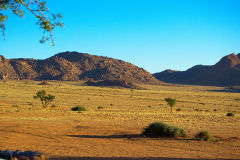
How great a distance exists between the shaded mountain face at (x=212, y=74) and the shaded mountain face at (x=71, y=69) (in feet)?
84.1

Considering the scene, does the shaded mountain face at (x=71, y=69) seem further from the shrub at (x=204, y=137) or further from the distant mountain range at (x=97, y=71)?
the shrub at (x=204, y=137)

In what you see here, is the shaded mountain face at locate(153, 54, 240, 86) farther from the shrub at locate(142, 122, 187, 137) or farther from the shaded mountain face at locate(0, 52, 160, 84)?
the shrub at locate(142, 122, 187, 137)

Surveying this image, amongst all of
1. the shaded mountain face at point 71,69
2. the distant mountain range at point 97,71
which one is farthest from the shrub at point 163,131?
the shaded mountain face at point 71,69

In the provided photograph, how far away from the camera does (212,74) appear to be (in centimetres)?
16838

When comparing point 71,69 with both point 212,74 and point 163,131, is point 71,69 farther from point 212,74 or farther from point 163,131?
point 163,131

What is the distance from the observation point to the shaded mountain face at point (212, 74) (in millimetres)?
155375

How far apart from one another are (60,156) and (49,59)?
150m

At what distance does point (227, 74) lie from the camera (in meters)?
160

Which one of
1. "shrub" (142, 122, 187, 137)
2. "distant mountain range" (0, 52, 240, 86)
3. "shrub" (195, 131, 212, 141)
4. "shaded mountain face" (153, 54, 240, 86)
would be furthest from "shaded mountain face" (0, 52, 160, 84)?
"shrub" (195, 131, 212, 141)

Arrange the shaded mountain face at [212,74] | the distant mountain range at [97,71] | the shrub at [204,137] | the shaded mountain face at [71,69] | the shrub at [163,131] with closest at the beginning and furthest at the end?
the shrub at [204,137]
the shrub at [163,131]
the shaded mountain face at [71,69]
the distant mountain range at [97,71]
the shaded mountain face at [212,74]

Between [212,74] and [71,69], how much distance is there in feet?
280

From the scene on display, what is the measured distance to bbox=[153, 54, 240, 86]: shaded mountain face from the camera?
510 ft

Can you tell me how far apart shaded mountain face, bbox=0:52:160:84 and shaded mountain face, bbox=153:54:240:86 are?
2564cm

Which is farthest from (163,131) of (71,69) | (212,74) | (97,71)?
(212,74)
